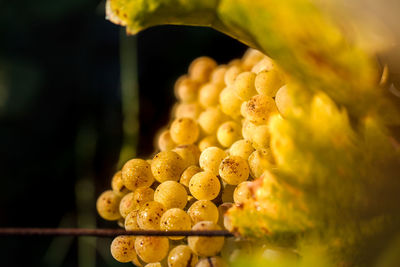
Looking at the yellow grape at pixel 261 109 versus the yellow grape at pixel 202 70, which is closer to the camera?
the yellow grape at pixel 261 109

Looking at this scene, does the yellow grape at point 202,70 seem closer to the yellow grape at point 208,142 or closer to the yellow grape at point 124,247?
the yellow grape at point 208,142

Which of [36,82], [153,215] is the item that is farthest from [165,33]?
[153,215]

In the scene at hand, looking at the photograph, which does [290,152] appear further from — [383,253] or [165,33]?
[165,33]

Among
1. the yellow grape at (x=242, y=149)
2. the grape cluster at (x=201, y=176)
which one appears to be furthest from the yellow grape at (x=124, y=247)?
the yellow grape at (x=242, y=149)

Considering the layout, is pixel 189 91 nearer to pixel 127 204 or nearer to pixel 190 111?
pixel 190 111

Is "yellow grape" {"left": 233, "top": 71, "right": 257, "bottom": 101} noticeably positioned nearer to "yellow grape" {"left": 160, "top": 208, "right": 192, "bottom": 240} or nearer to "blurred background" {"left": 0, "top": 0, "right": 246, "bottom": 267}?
"yellow grape" {"left": 160, "top": 208, "right": 192, "bottom": 240}
